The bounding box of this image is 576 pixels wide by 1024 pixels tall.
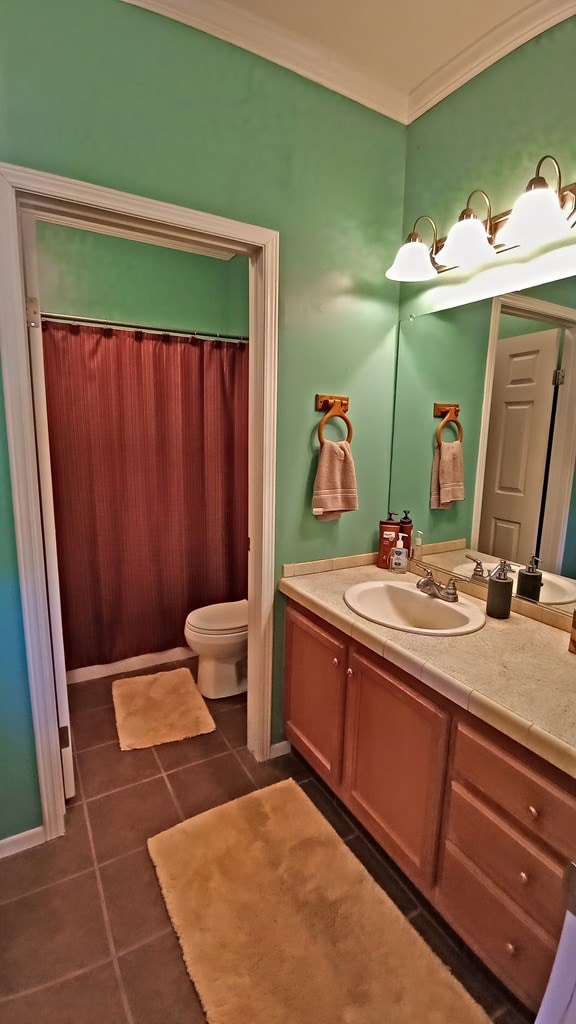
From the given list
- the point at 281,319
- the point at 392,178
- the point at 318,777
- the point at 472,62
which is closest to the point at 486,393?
the point at 281,319

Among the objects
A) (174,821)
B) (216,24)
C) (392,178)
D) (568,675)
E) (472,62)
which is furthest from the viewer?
(392,178)

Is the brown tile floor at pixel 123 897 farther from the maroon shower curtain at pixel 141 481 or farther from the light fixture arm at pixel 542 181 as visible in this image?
the light fixture arm at pixel 542 181

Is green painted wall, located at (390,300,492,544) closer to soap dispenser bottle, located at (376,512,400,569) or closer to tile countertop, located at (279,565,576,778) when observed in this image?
soap dispenser bottle, located at (376,512,400,569)

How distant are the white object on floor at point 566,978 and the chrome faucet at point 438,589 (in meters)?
0.91

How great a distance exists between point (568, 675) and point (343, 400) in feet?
4.09

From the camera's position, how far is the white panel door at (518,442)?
156cm

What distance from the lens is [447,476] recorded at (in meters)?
1.95

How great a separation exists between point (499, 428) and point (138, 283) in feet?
7.05

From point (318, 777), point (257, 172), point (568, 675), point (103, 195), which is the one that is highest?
point (257, 172)

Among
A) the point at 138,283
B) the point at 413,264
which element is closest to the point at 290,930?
the point at 413,264

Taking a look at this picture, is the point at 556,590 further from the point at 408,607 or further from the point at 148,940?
the point at 148,940

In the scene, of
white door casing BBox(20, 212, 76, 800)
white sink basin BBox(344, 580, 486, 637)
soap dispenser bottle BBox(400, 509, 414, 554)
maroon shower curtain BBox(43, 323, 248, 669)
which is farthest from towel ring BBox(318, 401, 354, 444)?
maroon shower curtain BBox(43, 323, 248, 669)

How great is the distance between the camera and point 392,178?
1.93 m

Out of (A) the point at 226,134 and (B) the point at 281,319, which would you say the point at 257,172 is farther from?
(B) the point at 281,319
